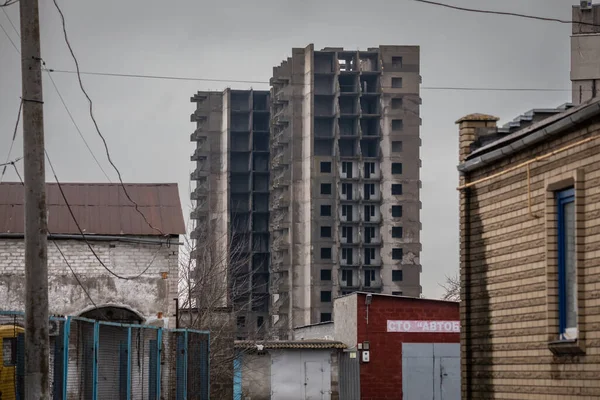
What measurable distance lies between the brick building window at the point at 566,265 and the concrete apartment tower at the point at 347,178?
10179 cm

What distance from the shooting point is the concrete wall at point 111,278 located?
107 ft

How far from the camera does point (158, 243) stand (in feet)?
108

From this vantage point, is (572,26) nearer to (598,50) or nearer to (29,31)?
(598,50)

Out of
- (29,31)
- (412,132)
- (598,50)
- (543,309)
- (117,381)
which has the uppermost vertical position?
(412,132)

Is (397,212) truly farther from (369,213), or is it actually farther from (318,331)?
(318,331)

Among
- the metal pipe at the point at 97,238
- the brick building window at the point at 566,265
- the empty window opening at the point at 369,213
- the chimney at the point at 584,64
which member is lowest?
the brick building window at the point at 566,265

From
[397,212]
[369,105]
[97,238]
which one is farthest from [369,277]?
[97,238]

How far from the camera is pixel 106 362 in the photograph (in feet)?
70.5

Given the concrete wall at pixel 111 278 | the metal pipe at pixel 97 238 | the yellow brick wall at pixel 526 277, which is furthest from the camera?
the concrete wall at pixel 111 278

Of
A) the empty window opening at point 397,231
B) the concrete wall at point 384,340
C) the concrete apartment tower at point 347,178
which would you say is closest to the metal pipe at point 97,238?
the concrete wall at point 384,340

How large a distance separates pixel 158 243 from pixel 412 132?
8855cm

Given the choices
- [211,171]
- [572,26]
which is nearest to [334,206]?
[211,171]

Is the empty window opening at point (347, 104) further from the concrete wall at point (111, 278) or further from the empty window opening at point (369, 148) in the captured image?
the concrete wall at point (111, 278)

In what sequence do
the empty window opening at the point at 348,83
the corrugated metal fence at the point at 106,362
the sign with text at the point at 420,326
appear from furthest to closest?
the empty window opening at the point at 348,83 < the sign with text at the point at 420,326 < the corrugated metal fence at the point at 106,362
